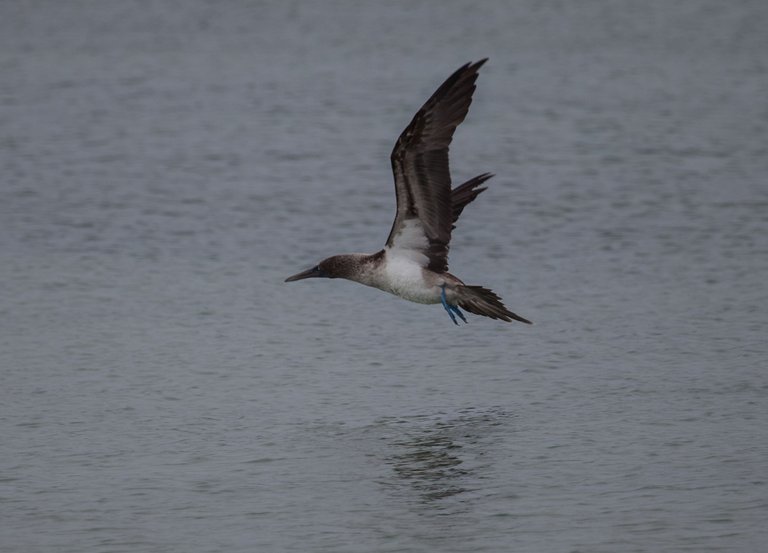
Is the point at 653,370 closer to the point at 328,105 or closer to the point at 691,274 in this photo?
the point at 691,274

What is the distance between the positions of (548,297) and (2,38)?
19631 mm

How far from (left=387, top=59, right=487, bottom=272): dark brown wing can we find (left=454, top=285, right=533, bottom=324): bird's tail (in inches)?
16.9

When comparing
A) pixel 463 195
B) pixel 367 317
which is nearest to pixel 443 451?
pixel 463 195

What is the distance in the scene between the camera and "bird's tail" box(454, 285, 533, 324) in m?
10.6

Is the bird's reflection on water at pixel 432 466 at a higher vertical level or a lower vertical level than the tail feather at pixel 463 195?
lower

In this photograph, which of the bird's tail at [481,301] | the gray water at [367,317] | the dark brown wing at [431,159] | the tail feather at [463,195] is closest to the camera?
the gray water at [367,317]

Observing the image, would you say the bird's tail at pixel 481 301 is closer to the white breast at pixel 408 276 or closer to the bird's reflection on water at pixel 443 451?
the white breast at pixel 408 276

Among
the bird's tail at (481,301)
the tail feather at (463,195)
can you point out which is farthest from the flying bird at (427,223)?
the tail feather at (463,195)

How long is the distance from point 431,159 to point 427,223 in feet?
2.06

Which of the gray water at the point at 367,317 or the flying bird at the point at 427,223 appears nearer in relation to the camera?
the gray water at the point at 367,317

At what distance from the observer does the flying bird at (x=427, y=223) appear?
400 inches

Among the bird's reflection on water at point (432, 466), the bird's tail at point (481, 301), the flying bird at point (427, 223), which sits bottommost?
the bird's reflection on water at point (432, 466)

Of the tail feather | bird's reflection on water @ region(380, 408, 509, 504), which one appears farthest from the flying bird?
the tail feather

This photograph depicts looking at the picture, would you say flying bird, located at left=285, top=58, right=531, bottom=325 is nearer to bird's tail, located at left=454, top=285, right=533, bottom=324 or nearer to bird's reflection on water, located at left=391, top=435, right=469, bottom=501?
bird's tail, located at left=454, top=285, right=533, bottom=324
